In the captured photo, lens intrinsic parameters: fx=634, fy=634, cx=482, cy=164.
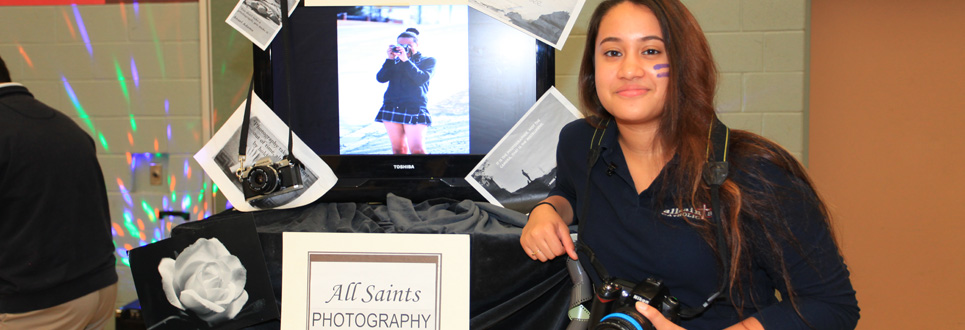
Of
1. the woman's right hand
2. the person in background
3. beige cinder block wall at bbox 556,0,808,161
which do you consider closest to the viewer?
the woman's right hand

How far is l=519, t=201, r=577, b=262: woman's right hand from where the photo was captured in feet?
3.34

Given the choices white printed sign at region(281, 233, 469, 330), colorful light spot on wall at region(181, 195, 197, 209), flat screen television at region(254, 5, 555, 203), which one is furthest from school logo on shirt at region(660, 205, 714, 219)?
colorful light spot on wall at region(181, 195, 197, 209)

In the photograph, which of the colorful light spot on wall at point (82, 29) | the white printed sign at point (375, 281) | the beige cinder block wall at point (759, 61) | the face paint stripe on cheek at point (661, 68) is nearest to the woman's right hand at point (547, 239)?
the white printed sign at point (375, 281)

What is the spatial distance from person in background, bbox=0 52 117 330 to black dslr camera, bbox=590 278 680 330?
4.91 feet

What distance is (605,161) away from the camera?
1.03 meters

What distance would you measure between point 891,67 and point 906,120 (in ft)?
0.65

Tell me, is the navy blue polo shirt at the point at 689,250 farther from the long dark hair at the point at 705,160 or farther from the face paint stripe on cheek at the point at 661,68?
the face paint stripe on cheek at the point at 661,68

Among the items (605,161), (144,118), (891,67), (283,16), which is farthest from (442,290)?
(891,67)

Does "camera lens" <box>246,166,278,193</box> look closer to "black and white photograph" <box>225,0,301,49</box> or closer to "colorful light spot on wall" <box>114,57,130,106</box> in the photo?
"black and white photograph" <box>225,0,301,49</box>

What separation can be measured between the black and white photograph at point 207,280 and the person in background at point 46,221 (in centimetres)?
70

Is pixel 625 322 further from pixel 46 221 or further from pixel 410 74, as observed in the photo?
pixel 46 221

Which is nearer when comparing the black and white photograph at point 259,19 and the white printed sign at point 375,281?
the white printed sign at point 375,281

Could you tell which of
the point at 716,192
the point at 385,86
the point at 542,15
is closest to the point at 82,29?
the point at 385,86

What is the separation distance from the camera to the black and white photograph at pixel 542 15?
131cm
